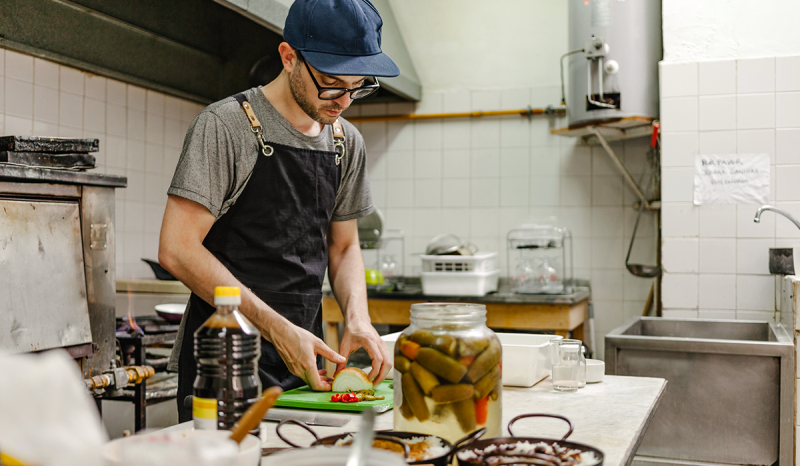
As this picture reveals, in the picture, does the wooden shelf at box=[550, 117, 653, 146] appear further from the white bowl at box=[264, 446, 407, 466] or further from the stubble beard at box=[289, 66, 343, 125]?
the white bowl at box=[264, 446, 407, 466]

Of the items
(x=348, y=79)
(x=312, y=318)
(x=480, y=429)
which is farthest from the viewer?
(x=312, y=318)

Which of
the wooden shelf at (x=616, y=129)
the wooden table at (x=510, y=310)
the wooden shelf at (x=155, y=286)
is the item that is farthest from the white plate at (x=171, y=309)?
the wooden shelf at (x=616, y=129)

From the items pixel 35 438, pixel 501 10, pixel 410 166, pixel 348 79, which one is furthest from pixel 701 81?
pixel 35 438

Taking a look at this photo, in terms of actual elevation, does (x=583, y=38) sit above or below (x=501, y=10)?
below

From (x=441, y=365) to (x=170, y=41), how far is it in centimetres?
333

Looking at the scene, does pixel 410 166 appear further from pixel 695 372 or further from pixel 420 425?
pixel 420 425

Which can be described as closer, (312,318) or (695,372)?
(312,318)

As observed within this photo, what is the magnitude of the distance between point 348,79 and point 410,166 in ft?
9.23

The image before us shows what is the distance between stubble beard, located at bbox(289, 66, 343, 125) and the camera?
5.08 ft

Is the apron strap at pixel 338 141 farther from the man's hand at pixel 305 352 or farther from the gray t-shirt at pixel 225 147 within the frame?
the man's hand at pixel 305 352

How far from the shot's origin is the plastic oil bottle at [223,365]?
820 mm

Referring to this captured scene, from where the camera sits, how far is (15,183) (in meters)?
2.01

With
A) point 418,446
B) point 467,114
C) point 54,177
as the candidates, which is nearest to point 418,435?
point 418,446

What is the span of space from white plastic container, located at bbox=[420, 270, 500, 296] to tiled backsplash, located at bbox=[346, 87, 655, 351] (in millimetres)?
621
